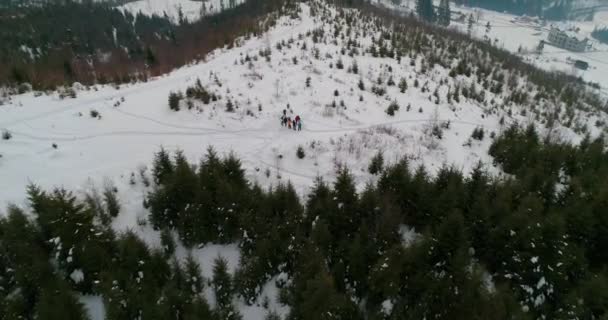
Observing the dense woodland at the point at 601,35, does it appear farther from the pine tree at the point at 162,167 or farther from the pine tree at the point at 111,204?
the pine tree at the point at 111,204

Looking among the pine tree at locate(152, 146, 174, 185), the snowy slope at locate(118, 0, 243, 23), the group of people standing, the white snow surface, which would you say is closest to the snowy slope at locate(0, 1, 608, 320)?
the white snow surface

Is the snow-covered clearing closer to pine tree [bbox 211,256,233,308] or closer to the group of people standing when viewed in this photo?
the group of people standing

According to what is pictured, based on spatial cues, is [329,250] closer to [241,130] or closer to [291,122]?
[291,122]

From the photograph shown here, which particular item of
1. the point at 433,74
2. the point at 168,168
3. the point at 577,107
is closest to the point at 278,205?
the point at 168,168

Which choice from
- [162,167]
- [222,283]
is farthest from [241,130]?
[222,283]

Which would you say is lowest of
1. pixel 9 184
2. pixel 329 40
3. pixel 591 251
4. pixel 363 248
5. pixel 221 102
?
pixel 591 251

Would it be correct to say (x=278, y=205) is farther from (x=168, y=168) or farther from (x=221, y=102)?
(x=221, y=102)
